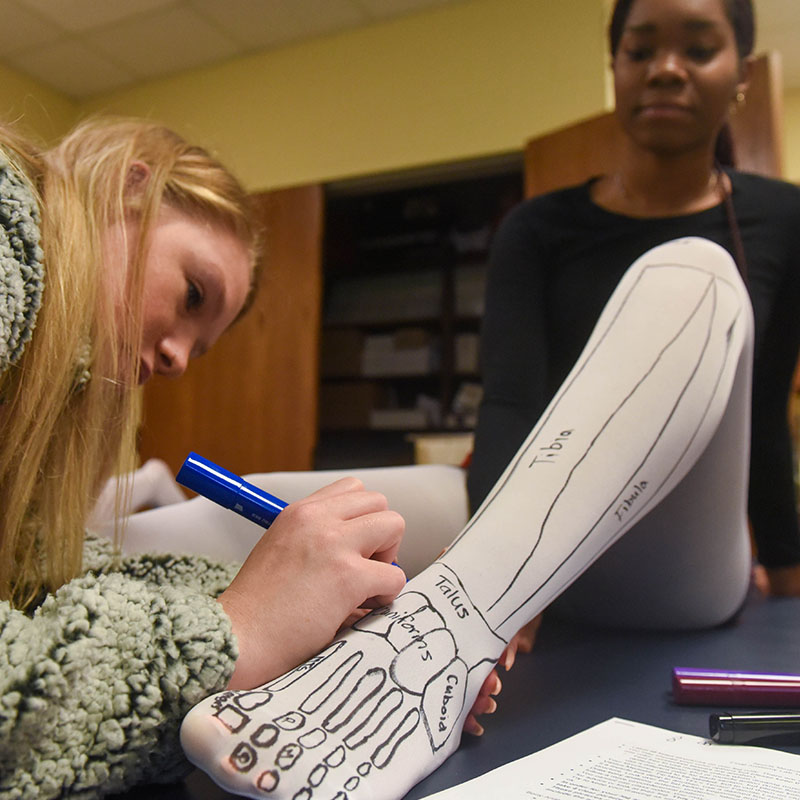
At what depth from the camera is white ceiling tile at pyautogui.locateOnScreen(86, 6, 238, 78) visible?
2572 mm

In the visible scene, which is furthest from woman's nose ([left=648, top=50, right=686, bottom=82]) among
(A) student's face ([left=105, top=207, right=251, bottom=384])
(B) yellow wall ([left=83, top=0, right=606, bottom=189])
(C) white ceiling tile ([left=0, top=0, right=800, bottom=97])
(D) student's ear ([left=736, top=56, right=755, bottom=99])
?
(C) white ceiling tile ([left=0, top=0, right=800, bottom=97])

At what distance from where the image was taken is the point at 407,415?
9.77 ft

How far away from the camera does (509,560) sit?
1.62 feet

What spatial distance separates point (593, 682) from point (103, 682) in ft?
1.32

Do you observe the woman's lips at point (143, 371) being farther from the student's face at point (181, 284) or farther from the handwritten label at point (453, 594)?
the handwritten label at point (453, 594)

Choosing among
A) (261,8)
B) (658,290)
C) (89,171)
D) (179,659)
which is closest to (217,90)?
(261,8)

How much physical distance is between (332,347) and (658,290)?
2.59 meters

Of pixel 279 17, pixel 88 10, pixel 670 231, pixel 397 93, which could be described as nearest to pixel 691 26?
pixel 670 231

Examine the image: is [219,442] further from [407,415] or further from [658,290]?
[658,290]

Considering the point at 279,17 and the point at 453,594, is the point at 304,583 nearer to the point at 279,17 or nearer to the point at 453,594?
the point at 453,594

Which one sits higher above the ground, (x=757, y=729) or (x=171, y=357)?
(x=171, y=357)

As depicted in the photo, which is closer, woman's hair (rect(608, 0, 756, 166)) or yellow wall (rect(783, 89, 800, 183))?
woman's hair (rect(608, 0, 756, 166))

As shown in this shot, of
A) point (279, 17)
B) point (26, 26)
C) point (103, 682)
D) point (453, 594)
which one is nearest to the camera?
point (103, 682)

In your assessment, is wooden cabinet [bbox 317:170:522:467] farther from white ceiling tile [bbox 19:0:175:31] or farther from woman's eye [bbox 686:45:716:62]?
woman's eye [bbox 686:45:716:62]
